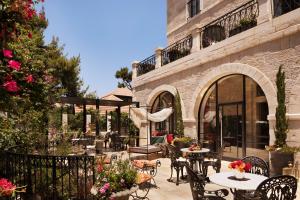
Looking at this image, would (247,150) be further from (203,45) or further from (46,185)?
(46,185)

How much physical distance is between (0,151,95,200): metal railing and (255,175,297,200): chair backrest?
2793 mm

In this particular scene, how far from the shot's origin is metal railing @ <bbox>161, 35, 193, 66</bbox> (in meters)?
14.0

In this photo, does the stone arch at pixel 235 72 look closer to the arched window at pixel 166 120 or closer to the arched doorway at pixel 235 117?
the arched doorway at pixel 235 117

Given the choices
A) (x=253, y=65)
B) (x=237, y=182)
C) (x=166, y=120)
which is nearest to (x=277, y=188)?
(x=237, y=182)

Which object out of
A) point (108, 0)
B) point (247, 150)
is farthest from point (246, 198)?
point (108, 0)

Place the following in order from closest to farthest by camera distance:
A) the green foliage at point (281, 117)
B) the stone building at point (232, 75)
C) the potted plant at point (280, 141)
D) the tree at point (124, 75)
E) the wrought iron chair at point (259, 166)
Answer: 1. the wrought iron chair at point (259, 166)
2. the potted plant at point (280, 141)
3. the green foliage at point (281, 117)
4. the stone building at point (232, 75)
5. the tree at point (124, 75)

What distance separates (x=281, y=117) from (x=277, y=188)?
15.7 feet

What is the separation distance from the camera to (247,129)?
10.6 m

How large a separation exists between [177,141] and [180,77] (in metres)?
3.25

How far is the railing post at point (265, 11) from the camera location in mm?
8945

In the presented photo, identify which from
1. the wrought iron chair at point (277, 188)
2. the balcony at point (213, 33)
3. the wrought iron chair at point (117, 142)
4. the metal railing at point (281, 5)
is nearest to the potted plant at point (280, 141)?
the metal railing at point (281, 5)

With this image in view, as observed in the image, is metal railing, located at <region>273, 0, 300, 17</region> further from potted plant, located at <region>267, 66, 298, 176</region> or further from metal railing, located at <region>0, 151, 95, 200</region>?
metal railing, located at <region>0, 151, 95, 200</region>

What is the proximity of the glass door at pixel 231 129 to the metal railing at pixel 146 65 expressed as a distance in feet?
19.7

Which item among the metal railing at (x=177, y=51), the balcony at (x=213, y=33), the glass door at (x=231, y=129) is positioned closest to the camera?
the balcony at (x=213, y=33)
